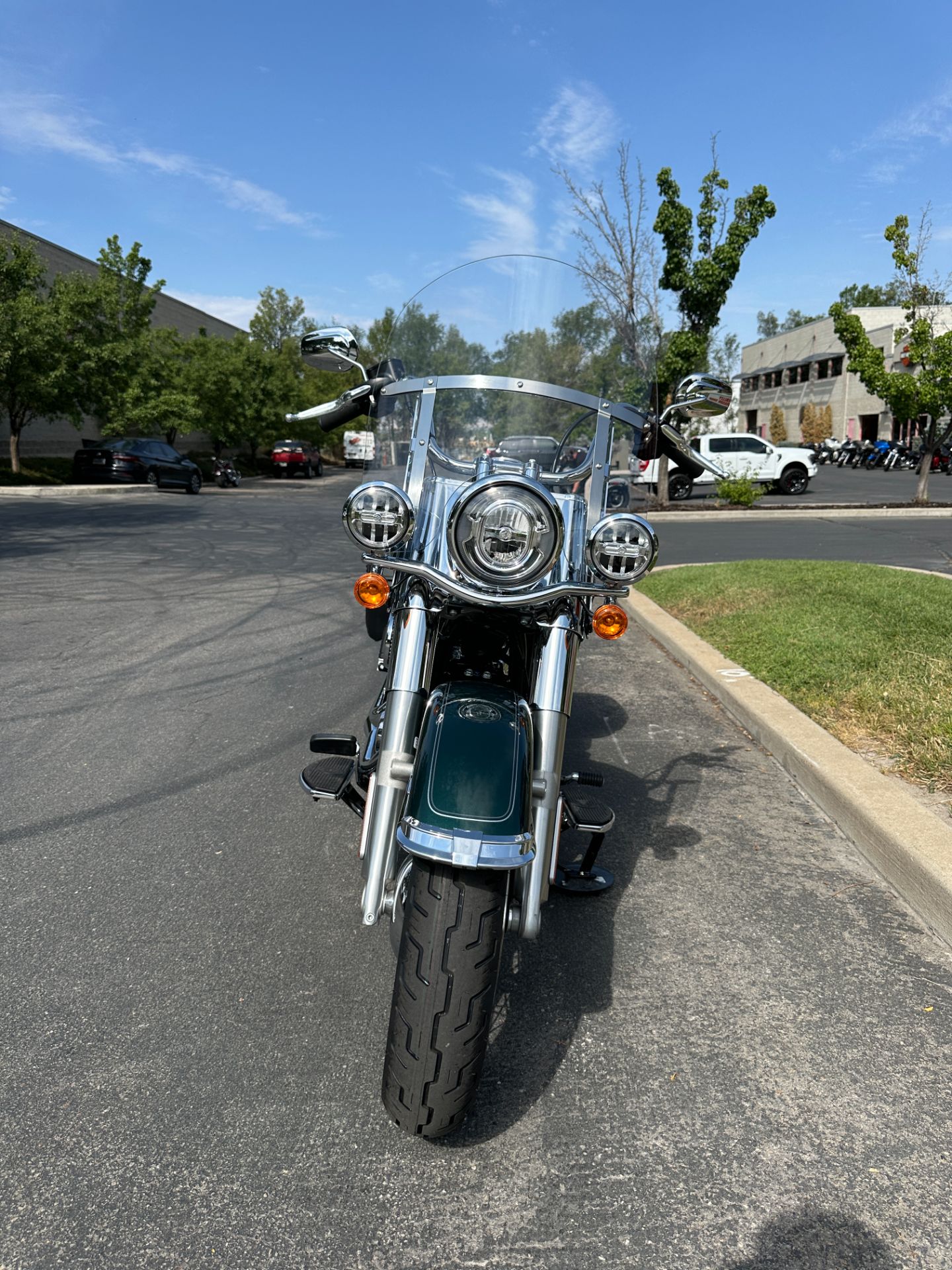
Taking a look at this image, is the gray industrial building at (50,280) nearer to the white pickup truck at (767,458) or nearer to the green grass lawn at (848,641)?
the white pickup truck at (767,458)

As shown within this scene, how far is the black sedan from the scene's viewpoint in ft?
93.1

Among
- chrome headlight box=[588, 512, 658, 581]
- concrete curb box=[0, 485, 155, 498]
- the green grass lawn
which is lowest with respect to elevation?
concrete curb box=[0, 485, 155, 498]

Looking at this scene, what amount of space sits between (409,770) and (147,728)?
3.21 meters

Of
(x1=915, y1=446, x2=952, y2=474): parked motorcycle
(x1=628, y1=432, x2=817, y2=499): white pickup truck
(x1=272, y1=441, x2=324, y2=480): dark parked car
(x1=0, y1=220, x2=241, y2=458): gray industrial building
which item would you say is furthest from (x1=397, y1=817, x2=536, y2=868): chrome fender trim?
(x1=915, y1=446, x2=952, y2=474): parked motorcycle

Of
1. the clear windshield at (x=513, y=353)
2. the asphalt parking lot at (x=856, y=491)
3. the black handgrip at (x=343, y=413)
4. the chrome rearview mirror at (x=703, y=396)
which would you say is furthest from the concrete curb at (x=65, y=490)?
the chrome rearview mirror at (x=703, y=396)

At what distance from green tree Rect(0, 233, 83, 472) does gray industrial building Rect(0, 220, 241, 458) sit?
1168 mm

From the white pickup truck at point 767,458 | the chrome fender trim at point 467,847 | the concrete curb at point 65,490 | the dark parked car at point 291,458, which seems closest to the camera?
the chrome fender trim at point 467,847

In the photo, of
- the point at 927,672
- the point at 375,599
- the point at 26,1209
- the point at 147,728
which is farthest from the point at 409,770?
the point at 927,672

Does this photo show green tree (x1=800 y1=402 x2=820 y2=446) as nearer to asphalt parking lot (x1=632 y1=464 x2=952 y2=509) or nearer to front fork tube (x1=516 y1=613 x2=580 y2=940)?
asphalt parking lot (x1=632 y1=464 x2=952 y2=509)

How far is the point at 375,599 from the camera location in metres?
2.94

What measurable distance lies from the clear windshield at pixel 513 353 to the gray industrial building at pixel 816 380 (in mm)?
48319

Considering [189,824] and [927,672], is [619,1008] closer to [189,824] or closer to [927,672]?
[189,824]

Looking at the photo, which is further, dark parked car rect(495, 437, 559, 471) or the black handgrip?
the black handgrip

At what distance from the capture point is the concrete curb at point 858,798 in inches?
139
